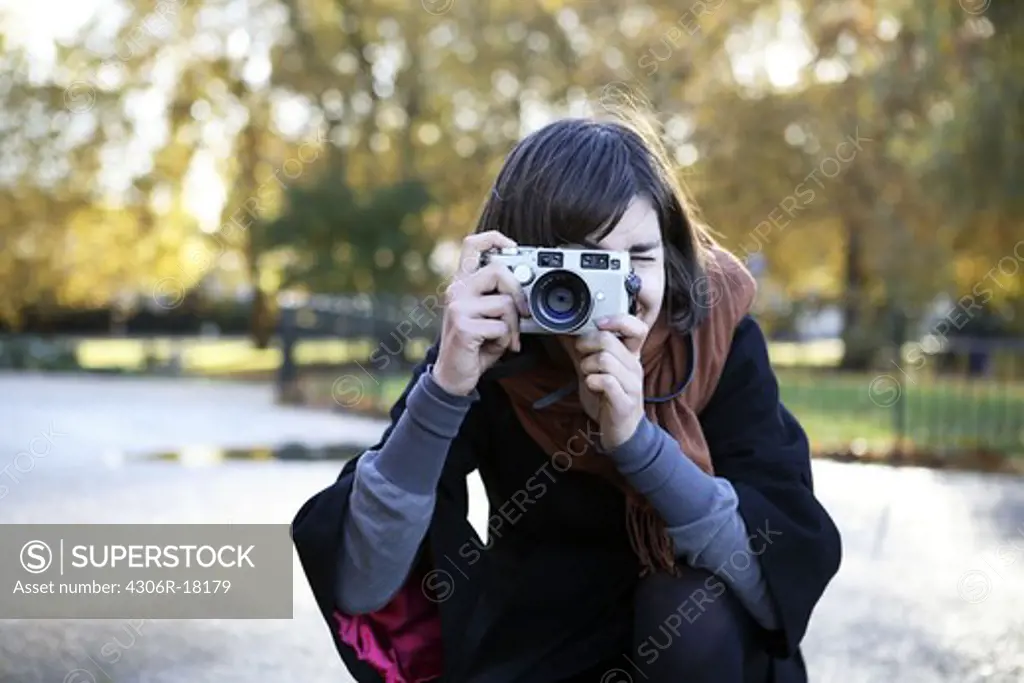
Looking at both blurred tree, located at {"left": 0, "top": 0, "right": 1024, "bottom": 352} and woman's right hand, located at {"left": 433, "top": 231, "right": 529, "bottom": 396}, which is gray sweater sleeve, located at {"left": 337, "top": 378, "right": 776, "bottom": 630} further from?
blurred tree, located at {"left": 0, "top": 0, "right": 1024, "bottom": 352}

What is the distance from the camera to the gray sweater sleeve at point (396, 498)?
1.89 meters

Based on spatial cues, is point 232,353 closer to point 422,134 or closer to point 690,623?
point 422,134

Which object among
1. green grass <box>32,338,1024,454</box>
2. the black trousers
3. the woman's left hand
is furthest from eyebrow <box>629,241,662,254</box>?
green grass <box>32,338,1024,454</box>

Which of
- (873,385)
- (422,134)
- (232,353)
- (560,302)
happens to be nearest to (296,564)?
(560,302)

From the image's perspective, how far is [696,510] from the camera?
1898mm

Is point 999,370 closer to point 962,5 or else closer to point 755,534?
point 962,5

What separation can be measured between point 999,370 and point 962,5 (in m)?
4.30

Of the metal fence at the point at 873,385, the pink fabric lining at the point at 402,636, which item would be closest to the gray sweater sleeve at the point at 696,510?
the pink fabric lining at the point at 402,636

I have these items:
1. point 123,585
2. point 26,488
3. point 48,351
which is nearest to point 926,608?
point 123,585

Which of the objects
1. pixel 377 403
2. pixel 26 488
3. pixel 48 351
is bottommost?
pixel 48 351

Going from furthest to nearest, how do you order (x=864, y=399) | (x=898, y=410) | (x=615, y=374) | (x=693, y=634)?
(x=864, y=399) → (x=898, y=410) → (x=693, y=634) → (x=615, y=374)

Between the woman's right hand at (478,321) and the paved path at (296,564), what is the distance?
1977 mm

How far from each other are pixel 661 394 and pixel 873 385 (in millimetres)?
14936

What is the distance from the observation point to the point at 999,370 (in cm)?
1448
